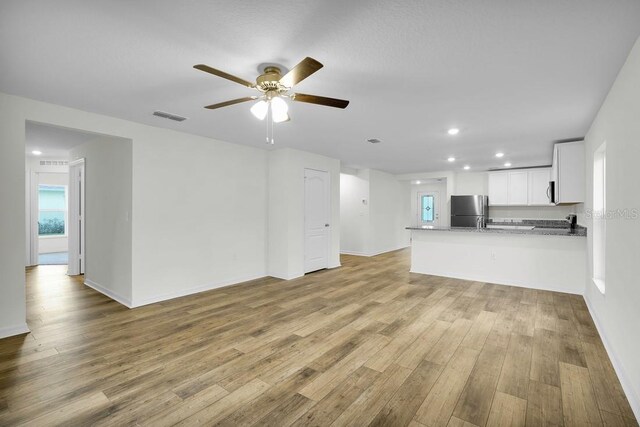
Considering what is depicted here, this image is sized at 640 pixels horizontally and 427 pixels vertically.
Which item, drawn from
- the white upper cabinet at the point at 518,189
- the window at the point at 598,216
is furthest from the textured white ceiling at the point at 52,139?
the white upper cabinet at the point at 518,189

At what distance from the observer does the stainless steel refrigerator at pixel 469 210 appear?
310 inches

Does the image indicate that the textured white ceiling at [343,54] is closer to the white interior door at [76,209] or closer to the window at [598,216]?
the window at [598,216]

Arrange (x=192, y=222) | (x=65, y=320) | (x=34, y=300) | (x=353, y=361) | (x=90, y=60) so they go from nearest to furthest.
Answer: (x=90, y=60) < (x=353, y=361) < (x=65, y=320) < (x=34, y=300) < (x=192, y=222)

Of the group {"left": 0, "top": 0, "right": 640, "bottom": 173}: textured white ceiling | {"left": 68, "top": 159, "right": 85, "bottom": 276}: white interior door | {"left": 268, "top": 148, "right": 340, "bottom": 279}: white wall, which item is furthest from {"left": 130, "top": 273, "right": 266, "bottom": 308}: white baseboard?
{"left": 68, "top": 159, "right": 85, "bottom": 276}: white interior door

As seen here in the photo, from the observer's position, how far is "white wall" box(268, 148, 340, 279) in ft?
18.3

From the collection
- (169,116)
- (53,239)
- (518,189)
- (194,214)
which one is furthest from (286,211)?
(53,239)

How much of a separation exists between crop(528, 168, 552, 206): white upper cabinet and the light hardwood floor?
12.1 feet

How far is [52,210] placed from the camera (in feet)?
27.8

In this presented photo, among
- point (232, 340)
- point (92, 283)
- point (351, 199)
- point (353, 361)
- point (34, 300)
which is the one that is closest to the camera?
point (353, 361)

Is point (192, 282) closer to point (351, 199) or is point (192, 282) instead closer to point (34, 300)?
point (34, 300)

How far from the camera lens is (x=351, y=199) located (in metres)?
8.59

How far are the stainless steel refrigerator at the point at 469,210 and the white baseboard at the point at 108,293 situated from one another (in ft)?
25.0

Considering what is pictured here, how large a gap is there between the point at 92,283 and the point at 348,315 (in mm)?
4355

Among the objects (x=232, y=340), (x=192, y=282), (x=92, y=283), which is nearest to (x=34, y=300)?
(x=92, y=283)
